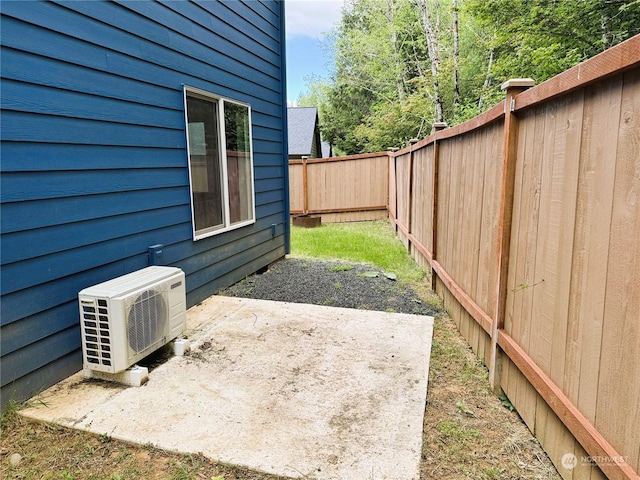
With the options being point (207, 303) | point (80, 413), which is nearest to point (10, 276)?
point (80, 413)

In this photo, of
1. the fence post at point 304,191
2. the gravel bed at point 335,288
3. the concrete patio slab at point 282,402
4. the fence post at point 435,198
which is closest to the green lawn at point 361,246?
the gravel bed at point 335,288

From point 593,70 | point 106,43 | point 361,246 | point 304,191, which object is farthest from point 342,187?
point 593,70

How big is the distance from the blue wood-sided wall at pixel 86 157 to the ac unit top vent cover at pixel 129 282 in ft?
0.58

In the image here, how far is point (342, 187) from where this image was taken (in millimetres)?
10625

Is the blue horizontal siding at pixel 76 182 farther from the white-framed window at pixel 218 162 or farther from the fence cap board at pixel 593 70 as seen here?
the fence cap board at pixel 593 70

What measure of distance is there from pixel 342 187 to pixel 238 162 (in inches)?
245

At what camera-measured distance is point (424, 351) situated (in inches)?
113

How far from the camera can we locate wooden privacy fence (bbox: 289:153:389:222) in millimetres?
10359

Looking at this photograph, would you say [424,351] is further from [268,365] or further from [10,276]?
[10,276]

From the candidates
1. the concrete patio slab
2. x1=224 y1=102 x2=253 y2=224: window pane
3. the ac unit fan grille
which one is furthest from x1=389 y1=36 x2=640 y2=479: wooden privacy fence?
x1=224 y1=102 x2=253 y2=224: window pane

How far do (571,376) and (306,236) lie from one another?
680cm

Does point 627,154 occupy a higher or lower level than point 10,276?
higher

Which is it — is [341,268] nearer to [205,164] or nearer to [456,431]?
[205,164]

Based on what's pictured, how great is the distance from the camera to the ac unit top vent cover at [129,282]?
2328 millimetres
